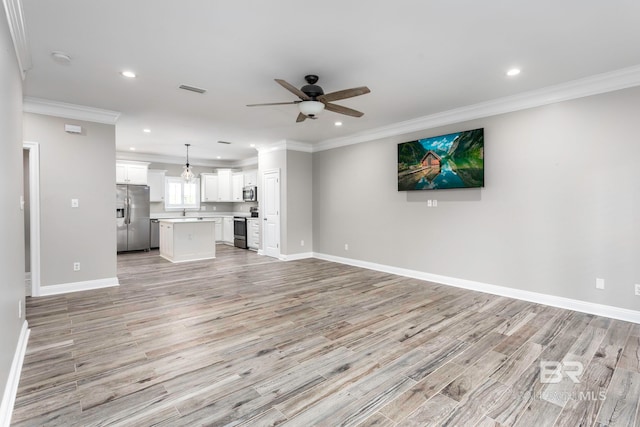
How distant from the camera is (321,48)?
287cm

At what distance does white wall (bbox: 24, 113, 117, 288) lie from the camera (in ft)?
14.2

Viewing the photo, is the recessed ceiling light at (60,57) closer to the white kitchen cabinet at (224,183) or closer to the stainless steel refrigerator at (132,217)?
the stainless steel refrigerator at (132,217)

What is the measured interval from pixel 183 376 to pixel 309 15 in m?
2.89

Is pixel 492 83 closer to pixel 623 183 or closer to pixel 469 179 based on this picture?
pixel 469 179

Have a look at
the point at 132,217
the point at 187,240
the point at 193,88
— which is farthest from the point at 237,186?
the point at 193,88

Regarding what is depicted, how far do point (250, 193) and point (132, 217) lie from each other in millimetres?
3114

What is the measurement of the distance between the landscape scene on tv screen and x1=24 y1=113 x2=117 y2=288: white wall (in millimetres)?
Answer: 4756

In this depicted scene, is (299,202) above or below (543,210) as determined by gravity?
above

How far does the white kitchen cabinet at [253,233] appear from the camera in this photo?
8367 mm

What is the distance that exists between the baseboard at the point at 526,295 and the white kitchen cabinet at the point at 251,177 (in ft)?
15.0

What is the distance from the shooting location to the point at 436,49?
2.93 metres

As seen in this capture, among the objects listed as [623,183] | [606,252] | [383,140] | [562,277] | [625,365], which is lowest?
[625,365]

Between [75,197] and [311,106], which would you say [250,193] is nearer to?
[75,197]

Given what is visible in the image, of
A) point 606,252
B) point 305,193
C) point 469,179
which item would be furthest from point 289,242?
point 606,252
